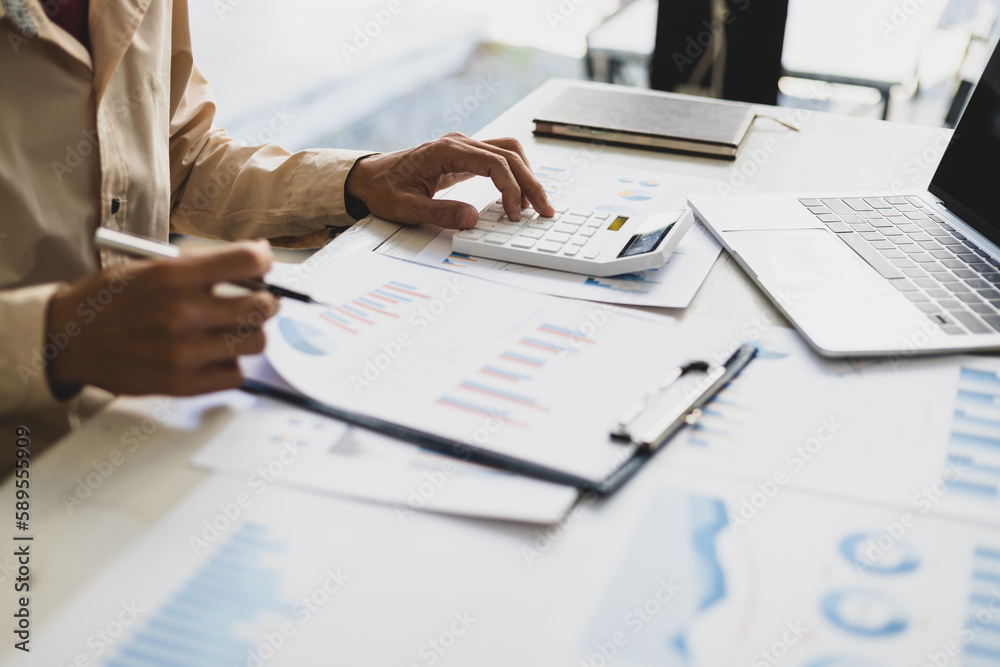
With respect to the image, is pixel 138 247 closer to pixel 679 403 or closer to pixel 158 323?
pixel 158 323

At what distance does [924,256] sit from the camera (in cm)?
73

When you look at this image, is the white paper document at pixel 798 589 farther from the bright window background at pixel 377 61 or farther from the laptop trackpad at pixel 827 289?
the bright window background at pixel 377 61

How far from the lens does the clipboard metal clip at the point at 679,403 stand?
511 millimetres

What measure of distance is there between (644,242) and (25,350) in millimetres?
526

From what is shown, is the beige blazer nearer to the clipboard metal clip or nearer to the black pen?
the black pen

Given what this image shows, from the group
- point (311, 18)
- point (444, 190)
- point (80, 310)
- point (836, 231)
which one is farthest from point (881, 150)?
point (311, 18)

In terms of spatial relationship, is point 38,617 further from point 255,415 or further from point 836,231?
point 836,231

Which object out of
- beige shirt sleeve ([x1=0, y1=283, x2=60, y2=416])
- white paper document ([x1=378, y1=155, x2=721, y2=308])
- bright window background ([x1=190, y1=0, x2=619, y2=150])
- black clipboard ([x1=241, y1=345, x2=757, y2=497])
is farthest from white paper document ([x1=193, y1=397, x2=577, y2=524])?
bright window background ([x1=190, y1=0, x2=619, y2=150])

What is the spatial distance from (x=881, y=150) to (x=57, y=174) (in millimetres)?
1013

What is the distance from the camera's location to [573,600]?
410mm

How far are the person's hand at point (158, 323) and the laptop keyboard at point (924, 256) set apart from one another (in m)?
0.56

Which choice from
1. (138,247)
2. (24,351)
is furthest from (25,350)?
(138,247)

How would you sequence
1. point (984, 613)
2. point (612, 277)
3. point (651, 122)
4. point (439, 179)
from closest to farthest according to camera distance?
point (984, 613)
point (612, 277)
point (439, 179)
point (651, 122)

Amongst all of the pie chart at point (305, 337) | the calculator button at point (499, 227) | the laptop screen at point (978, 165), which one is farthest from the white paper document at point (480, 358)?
the laptop screen at point (978, 165)
